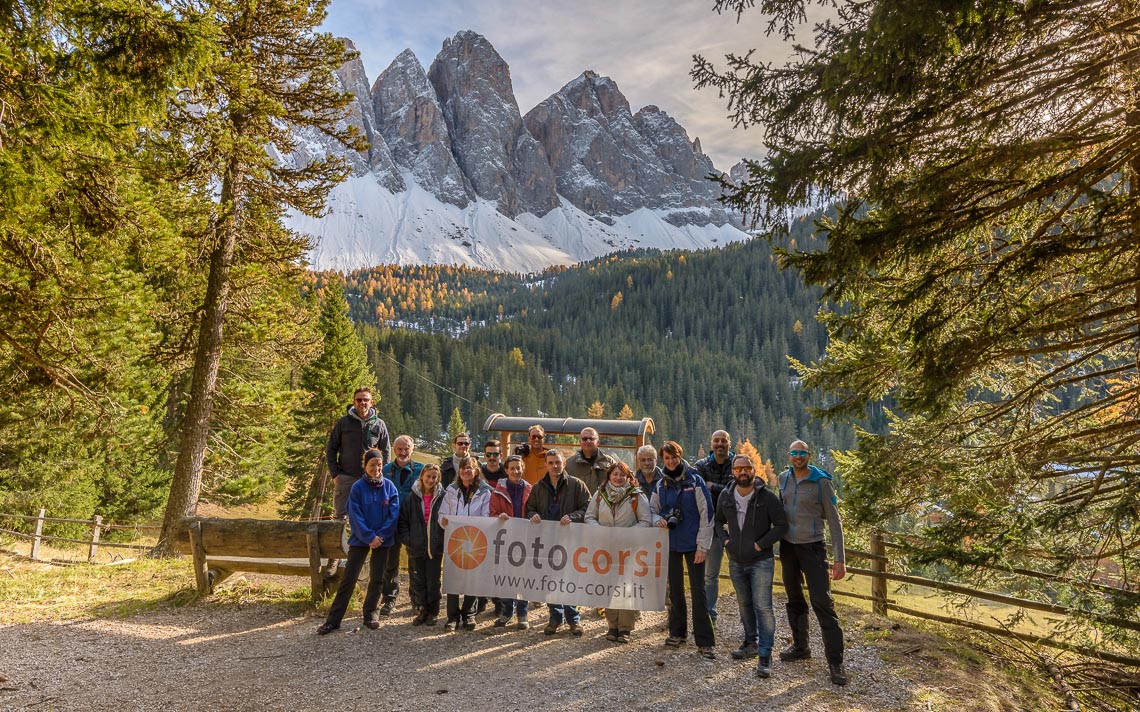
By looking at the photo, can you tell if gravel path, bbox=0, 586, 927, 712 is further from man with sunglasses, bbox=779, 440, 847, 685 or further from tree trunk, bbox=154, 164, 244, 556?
tree trunk, bbox=154, 164, 244, 556

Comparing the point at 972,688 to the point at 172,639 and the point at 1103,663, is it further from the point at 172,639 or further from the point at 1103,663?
the point at 172,639

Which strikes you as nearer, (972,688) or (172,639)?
(972,688)

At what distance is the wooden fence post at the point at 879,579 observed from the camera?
8586 mm

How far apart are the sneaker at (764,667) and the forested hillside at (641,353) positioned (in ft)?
181

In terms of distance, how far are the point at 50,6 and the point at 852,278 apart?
287 inches

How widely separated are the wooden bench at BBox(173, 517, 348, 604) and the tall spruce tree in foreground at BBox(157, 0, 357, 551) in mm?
2527

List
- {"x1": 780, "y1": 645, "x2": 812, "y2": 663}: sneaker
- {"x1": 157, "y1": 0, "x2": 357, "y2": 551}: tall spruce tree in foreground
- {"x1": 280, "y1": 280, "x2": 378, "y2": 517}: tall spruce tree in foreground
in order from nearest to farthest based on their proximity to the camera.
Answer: {"x1": 780, "y1": 645, "x2": 812, "y2": 663}: sneaker
{"x1": 157, "y1": 0, "x2": 357, "y2": 551}: tall spruce tree in foreground
{"x1": 280, "y1": 280, "x2": 378, "y2": 517}: tall spruce tree in foreground

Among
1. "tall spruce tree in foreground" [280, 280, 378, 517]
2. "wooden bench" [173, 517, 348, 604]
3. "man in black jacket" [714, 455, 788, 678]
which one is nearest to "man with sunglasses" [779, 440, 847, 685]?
"man in black jacket" [714, 455, 788, 678]

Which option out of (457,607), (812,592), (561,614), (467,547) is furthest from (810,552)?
(457,607)

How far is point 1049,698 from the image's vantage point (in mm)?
6309

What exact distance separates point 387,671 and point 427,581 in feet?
4.78

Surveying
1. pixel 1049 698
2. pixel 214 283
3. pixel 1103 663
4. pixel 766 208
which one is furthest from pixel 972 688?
pixel 214 283

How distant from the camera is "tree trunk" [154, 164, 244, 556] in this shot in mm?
9922

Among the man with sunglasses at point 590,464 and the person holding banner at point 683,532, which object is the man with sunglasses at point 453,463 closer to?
the man with sunglasses at point 590,464
